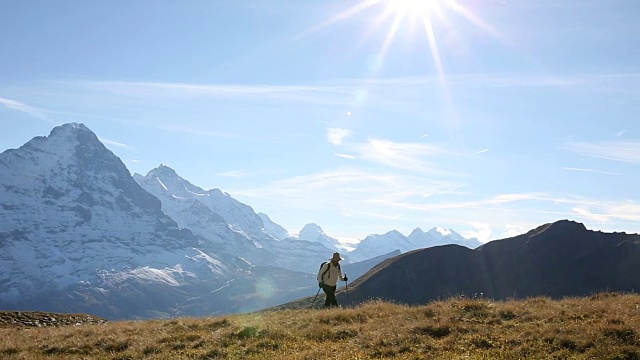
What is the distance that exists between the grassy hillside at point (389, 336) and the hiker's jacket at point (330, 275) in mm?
4959

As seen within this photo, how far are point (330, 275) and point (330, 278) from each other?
0.20 m

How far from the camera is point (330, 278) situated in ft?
87.9

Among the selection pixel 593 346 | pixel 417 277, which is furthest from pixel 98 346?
pixel 417 277

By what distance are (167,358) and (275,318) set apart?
7596mm

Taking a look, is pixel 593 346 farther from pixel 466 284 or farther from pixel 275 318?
pixel 466 284

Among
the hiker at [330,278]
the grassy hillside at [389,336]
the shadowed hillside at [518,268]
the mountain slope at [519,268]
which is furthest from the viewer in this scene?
the mountain slope at [519,268]

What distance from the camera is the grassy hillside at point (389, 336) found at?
541 inches

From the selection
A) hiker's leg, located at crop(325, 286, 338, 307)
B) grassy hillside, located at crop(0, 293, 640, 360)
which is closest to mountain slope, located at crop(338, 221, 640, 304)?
hiker's leg, located at crop(325, 286, 338, 307)

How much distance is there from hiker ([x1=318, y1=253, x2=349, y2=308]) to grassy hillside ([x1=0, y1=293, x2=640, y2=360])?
4955mm

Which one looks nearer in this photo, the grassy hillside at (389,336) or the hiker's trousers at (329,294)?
the grassy hillside at (389,336)

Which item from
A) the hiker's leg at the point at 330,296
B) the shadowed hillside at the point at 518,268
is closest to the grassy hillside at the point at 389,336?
the hiker's leg at the point at 330,296

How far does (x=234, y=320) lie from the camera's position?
2242 cm

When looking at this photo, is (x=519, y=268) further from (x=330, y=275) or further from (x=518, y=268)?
(x=330, y=275)

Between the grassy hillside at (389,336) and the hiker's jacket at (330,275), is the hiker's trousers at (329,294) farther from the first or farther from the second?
the grassy hillside at (389,336)
